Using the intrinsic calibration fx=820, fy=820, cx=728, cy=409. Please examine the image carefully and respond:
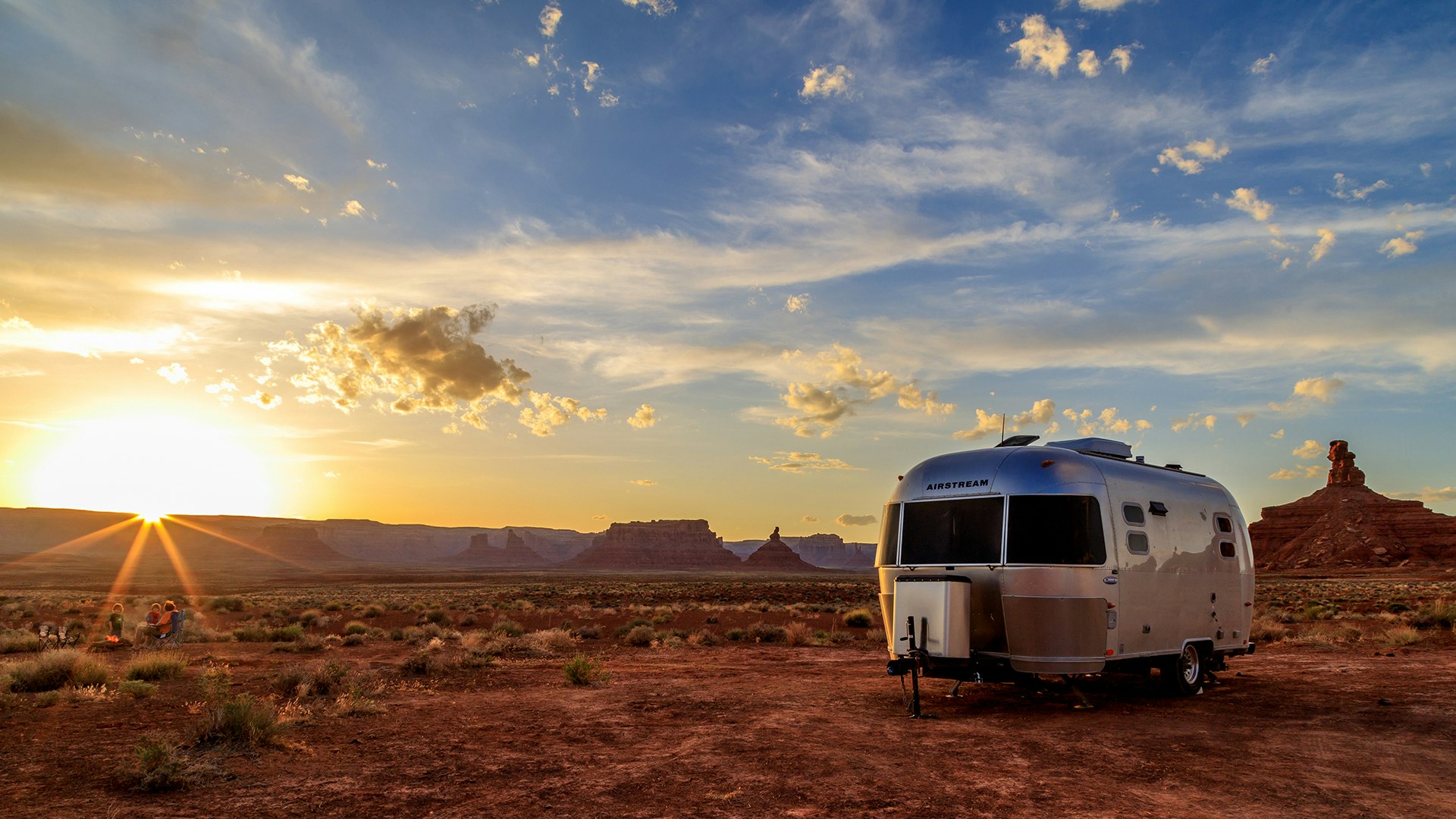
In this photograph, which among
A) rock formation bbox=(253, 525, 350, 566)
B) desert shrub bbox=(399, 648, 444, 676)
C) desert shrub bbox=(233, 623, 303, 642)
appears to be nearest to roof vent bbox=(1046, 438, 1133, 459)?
desert shrub bbox=(399, 648, 444, 676)

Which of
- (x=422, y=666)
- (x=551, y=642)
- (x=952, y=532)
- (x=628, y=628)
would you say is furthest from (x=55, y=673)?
(x=628, y=628)

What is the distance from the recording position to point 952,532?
10.7 metres

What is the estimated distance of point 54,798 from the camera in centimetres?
658

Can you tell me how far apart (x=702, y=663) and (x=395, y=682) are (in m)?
5.94

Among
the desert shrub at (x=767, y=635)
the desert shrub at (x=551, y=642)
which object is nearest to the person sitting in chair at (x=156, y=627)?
the desert shrub at (x=551, y=642)

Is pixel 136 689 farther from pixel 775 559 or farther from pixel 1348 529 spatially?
pixel 775 559

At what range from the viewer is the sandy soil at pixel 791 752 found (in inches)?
260

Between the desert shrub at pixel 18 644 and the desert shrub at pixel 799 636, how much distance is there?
674 inches

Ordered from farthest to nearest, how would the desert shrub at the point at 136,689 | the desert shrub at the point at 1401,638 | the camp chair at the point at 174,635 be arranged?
the camp chair at the point at 174,635, the desert shrub at the point at 1401,638, the desert shrub at the point at 136,689

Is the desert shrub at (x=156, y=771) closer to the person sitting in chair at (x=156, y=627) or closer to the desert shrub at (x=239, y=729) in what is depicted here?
the desert shrub at (x=239, y=729)

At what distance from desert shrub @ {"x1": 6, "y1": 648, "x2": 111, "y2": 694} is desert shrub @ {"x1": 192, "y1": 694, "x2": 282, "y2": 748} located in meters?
5.68

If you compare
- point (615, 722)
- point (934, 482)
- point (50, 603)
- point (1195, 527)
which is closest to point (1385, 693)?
point (1195, 527)

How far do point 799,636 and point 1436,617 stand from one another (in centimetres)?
1715

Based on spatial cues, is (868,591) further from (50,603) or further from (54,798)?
(54,798)
